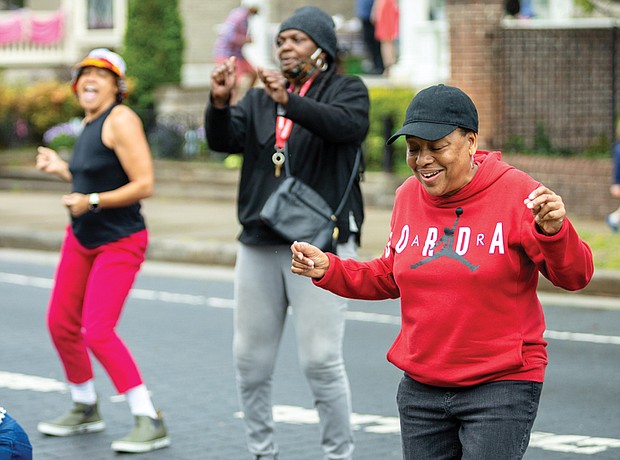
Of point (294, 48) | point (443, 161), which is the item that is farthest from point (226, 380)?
point (443, 161)

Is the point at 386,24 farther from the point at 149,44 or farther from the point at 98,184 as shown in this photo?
the point at 98,184

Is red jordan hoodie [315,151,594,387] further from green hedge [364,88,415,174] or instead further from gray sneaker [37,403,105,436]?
green hedge [364,88,415,174]

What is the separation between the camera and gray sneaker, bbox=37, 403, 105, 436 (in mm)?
7031

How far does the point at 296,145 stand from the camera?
588cm

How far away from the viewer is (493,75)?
56.9 feet

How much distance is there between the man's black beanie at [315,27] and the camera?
5867 millimetres

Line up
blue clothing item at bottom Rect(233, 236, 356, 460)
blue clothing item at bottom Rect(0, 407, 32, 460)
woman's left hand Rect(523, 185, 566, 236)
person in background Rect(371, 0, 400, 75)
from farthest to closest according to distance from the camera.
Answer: person in background Rect(371, 0, 400, 75) → blue clothing item at bottom Rect(233, 236, 356, 460) → blue clothing item at bottom Rect(0, 407, 32, 460) → woman's left hand Rect(523, 185, 566, 236)

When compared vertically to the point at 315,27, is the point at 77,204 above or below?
below

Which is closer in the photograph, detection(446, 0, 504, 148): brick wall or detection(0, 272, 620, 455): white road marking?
detection(0, 272, 620, 455): white road marking

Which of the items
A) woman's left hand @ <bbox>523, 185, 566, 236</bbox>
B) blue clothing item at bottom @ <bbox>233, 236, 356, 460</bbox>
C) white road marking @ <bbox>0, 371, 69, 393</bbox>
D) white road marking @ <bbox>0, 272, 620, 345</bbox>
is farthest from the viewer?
white road marking @ <bbox>0, 272, 620, 345</bbox>

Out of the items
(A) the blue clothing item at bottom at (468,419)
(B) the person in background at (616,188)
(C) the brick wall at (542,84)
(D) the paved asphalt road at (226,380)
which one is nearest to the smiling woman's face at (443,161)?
(A) the blue clothing item at bottom at (468,419)

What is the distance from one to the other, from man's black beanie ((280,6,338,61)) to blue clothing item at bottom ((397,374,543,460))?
2.07m

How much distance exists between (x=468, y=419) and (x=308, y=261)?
734mm

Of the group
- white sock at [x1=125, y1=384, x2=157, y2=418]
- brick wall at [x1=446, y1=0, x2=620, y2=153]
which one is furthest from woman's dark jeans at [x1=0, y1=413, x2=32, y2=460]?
brick wall at [x1=446, y1=0, x2=620, y2=153]
